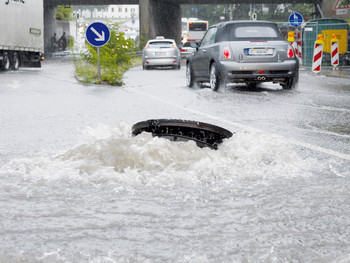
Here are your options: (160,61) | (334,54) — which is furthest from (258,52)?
(160,61)

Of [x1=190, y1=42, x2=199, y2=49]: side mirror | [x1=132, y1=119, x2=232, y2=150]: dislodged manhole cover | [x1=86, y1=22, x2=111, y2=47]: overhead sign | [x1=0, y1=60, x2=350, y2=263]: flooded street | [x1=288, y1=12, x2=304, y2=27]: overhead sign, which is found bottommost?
[x1=0, y1=60, x2=350, y2=263]: flooded street

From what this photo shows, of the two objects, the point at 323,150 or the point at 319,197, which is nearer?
the point at 319,197

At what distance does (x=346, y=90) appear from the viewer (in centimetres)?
1652

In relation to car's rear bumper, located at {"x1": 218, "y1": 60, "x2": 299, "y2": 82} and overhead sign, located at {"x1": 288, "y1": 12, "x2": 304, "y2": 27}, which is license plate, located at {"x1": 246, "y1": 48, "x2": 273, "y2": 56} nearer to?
car's rear bumper, located at {"x1": 218, "y1": 60, "x2": 299, "y2": 82}

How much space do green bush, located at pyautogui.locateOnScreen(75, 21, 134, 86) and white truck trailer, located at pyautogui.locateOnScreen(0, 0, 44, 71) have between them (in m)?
4.40

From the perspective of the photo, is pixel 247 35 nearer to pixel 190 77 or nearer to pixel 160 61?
pixel 190 77

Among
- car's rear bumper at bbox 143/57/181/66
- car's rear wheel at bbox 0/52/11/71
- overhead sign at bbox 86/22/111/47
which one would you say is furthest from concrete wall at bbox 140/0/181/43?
overhead sign at bbox 86/22/111/47

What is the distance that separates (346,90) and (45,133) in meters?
9.85

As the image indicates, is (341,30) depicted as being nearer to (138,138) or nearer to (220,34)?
(220,34)

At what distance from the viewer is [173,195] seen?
5.03 m

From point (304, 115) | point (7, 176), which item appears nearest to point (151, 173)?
point (7, 176)

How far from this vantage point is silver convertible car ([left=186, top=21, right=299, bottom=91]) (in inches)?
622

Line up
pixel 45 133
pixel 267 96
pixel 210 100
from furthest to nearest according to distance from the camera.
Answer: pixel 267 96 < pixel 210 100 < pixel 45 133

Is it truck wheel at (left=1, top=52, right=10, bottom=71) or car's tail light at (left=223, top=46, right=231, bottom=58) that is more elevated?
car's tail light at (left=223, top=46, right=231, bottom=58)
